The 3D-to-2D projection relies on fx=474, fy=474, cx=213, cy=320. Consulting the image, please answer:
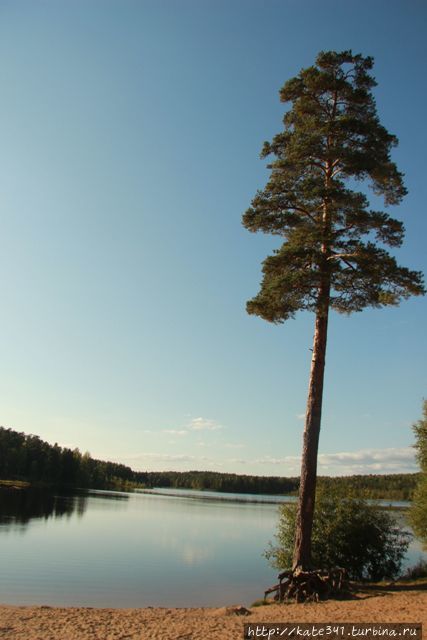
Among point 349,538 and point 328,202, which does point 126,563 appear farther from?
point 328,202

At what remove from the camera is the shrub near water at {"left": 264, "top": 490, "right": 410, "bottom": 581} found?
1770 cm

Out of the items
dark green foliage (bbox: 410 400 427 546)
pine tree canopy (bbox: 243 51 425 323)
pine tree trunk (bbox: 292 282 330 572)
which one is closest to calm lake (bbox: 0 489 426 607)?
dark green foliage (bbox: 410 400 427 546)

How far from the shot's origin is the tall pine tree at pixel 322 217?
14453 millimetres

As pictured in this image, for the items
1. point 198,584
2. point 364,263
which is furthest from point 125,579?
point 364,263

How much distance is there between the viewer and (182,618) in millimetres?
11969

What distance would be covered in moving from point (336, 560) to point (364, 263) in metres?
11.3

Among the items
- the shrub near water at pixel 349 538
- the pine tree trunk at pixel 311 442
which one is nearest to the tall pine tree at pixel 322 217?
the pine tree trunk at pixel 311 442

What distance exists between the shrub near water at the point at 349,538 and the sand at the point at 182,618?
4227 mm

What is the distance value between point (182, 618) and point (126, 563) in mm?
15037

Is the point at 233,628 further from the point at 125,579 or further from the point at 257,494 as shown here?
the point at 257,494

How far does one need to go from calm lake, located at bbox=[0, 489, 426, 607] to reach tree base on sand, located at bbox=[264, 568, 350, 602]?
4.54 meters

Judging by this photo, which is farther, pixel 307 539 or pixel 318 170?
pixel 318 170

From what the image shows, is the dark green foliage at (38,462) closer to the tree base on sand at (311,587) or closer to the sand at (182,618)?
the sand at (182,618)

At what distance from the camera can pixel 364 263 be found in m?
14.8
